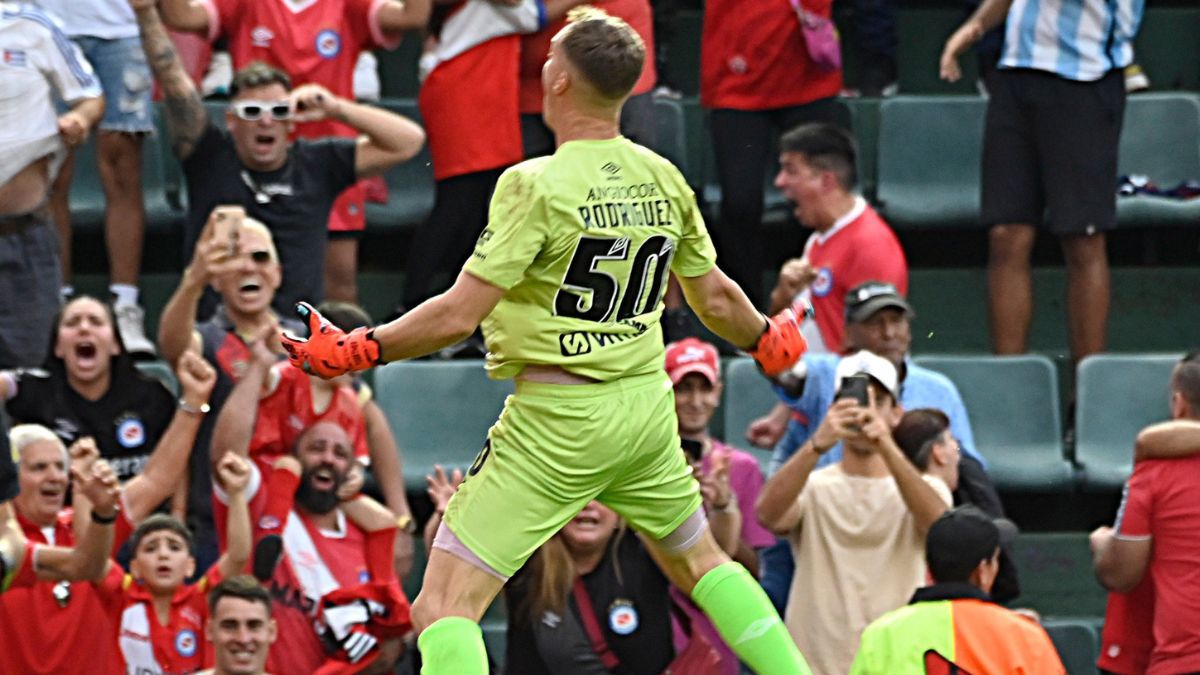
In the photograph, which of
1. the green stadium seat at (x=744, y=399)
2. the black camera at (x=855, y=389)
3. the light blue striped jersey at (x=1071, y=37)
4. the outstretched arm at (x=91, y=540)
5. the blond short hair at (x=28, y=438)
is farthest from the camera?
the light blue striped jersey at (x=1071, y=37)

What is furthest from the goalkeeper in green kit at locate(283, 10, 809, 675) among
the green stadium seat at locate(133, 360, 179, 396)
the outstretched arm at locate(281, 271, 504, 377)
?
the green stadium seat at locate(133, 360, 179, 396)

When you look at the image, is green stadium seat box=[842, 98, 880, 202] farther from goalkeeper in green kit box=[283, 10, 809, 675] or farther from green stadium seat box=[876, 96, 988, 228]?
goalkeeper in green kit box=[283, 10, 809, 675]

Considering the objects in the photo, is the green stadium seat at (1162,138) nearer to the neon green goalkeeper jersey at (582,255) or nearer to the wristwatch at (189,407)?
the wristwatch at (189,407)

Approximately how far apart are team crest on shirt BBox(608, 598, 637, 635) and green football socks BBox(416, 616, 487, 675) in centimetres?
195

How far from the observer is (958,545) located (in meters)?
6.32

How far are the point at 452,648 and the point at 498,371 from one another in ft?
2.12

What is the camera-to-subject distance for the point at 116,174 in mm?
9188

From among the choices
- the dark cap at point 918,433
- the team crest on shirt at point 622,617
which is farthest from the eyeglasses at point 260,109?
the dark cap at point 918,433

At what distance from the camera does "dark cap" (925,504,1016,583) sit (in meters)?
6.32

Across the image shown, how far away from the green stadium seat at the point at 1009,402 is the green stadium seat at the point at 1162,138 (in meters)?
1.70

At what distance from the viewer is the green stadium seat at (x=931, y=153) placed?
33.5 feet

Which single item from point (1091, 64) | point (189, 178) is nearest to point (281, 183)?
point (189, 178)

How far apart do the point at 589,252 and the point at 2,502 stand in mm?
2364

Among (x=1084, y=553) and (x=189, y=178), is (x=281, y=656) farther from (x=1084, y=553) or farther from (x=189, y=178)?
(x=1084, y=553)
